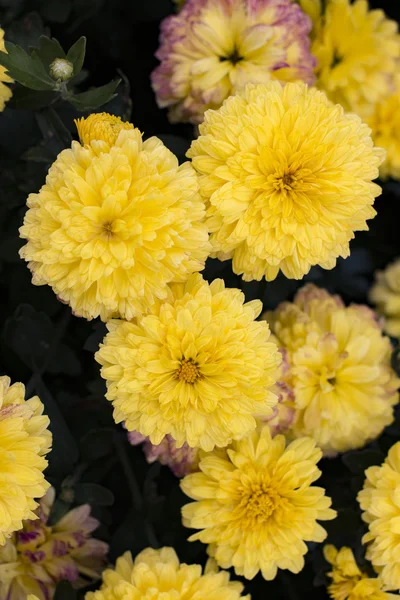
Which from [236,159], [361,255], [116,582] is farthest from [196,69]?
[116,582]

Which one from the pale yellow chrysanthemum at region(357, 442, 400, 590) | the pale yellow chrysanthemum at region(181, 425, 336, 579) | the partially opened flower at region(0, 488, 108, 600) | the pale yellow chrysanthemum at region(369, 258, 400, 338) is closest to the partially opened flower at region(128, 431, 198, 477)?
the pale yellow chrysanthemum at region(181, 425, 336, 579)

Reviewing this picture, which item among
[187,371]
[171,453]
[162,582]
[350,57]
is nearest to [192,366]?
[187,371]

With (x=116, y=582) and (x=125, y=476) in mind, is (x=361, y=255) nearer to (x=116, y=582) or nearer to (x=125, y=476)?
(x=125, y=476)

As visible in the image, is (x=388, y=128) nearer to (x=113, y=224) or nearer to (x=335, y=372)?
(x=335, y=372)

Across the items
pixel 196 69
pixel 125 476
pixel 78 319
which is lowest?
pixel 125 476

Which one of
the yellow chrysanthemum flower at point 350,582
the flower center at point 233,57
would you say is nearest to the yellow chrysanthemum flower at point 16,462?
the yellow chrysanthemum flower at point 350,582

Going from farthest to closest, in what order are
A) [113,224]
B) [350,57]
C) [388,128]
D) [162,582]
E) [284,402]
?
[388,128] → [350,57] → [284,402] → [162,582] → [113,224]
